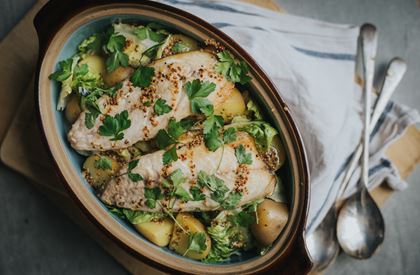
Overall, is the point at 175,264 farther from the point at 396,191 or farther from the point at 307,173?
the point at 396,191

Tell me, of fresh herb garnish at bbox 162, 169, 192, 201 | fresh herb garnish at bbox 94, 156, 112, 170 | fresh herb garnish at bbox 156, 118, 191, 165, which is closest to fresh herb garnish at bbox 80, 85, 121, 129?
fresh herb garnish at bbox 94, 156, 112, 170

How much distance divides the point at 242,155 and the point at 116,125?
0.48 m

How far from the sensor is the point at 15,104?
7.55ft

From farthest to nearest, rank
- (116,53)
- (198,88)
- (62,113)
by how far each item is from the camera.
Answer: (62,113), (116,53), (198,88)

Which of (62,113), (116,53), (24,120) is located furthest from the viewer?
(24,120)

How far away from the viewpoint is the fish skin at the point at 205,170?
1812 mm

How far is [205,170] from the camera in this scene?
1.82 m

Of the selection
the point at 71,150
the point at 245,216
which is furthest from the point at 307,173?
the point at 71,150

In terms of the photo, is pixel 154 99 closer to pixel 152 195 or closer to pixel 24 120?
pixel 152 195

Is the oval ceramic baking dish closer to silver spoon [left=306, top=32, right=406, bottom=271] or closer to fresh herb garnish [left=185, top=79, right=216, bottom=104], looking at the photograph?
fresh herb garnish [left=185, top=79, right=216, bottom=104]

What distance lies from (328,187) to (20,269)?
1544mm

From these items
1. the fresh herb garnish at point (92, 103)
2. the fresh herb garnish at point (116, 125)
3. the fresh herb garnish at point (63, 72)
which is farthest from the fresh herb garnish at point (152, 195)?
the fresh herb garnish at point (63, 72)

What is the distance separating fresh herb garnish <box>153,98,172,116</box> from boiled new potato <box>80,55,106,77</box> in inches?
12.3

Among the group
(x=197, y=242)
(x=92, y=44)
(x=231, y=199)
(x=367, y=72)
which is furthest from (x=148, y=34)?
(x=367, y=72)
